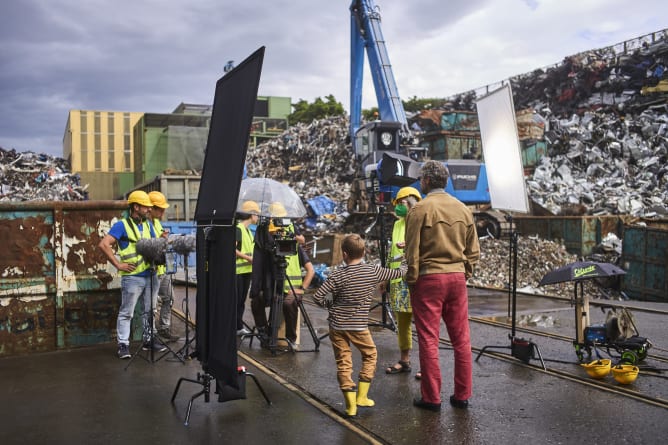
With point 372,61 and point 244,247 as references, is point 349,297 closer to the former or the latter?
point 244,247

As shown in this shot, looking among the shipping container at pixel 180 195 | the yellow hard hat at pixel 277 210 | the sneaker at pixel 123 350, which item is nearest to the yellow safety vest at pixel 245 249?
the yellow hard hat at pixel 277 210

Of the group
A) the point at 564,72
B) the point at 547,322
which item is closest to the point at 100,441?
the point at 547,322

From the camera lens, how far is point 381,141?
21.0m

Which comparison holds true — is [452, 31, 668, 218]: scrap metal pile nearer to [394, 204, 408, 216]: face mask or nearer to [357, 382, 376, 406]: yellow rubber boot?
[394, 204, 408, 216]: face mask

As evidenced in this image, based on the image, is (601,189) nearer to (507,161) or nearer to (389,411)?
(507,161)

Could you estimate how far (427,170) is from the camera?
532 centimetres

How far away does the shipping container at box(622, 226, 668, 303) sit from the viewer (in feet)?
47.1

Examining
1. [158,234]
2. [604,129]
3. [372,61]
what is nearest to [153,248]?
[158,234]

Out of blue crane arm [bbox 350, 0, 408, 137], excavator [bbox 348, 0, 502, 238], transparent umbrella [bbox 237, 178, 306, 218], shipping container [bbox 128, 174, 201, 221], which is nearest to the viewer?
transparent umbrella [bbox 237, 178, 306, 218]

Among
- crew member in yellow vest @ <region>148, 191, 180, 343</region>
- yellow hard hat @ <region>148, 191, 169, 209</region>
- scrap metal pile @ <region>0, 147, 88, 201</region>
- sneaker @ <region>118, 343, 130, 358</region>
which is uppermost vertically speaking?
scrap metal pile @ <region>0, 147, 88, 201</region>

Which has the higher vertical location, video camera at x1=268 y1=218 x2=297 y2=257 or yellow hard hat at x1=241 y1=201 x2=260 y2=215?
yellow hard hat at x1=241 y1=201 x2=260 y2=215

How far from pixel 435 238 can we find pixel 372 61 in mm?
21377

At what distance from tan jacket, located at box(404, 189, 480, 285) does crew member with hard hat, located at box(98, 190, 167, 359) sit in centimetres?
339

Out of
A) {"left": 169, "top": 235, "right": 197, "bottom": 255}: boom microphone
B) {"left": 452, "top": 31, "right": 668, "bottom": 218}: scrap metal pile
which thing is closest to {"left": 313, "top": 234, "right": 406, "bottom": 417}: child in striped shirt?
{"left": 169, "top": 235, "right": 197, "bottom": 255}: boom microphone
